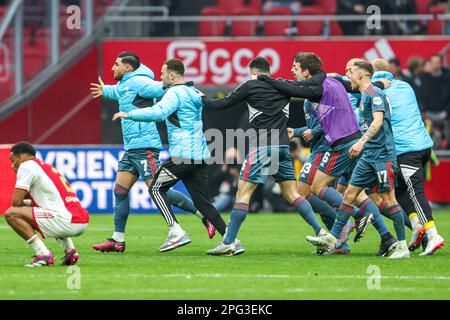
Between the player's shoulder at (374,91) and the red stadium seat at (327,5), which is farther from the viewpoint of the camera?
the red stadium seat at (327,5)

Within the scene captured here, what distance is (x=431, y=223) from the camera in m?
13.1

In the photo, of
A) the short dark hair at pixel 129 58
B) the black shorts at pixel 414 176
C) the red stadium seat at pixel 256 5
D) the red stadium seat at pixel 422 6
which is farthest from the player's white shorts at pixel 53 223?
the red stadium seat at pixel 422 6

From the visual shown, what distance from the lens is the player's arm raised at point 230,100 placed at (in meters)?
12.4

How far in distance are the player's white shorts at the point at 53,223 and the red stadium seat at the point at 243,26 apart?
12465mm

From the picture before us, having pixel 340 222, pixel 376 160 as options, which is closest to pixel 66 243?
pixel 340 222

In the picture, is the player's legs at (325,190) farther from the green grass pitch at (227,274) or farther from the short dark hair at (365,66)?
the short dark hair at (365,66)

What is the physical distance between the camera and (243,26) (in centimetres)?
2338

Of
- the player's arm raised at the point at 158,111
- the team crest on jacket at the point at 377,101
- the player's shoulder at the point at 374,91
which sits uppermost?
the player's shoulder at the point at 374,91

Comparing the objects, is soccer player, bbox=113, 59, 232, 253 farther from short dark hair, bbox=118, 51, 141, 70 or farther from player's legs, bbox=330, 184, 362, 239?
player's legs, bbox=330, 184, 362, 239

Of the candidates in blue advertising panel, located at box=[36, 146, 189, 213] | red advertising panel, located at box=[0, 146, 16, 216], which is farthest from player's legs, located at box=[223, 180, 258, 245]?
blue advertising panel, located at box=[36, 146, 189, 213]

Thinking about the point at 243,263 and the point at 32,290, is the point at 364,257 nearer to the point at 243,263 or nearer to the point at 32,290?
the point at 243,263

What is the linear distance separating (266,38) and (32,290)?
13.8 metres

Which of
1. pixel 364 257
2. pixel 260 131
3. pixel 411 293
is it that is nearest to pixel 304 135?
pixel 260 131

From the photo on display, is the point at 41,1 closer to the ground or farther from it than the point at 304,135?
farther from it
